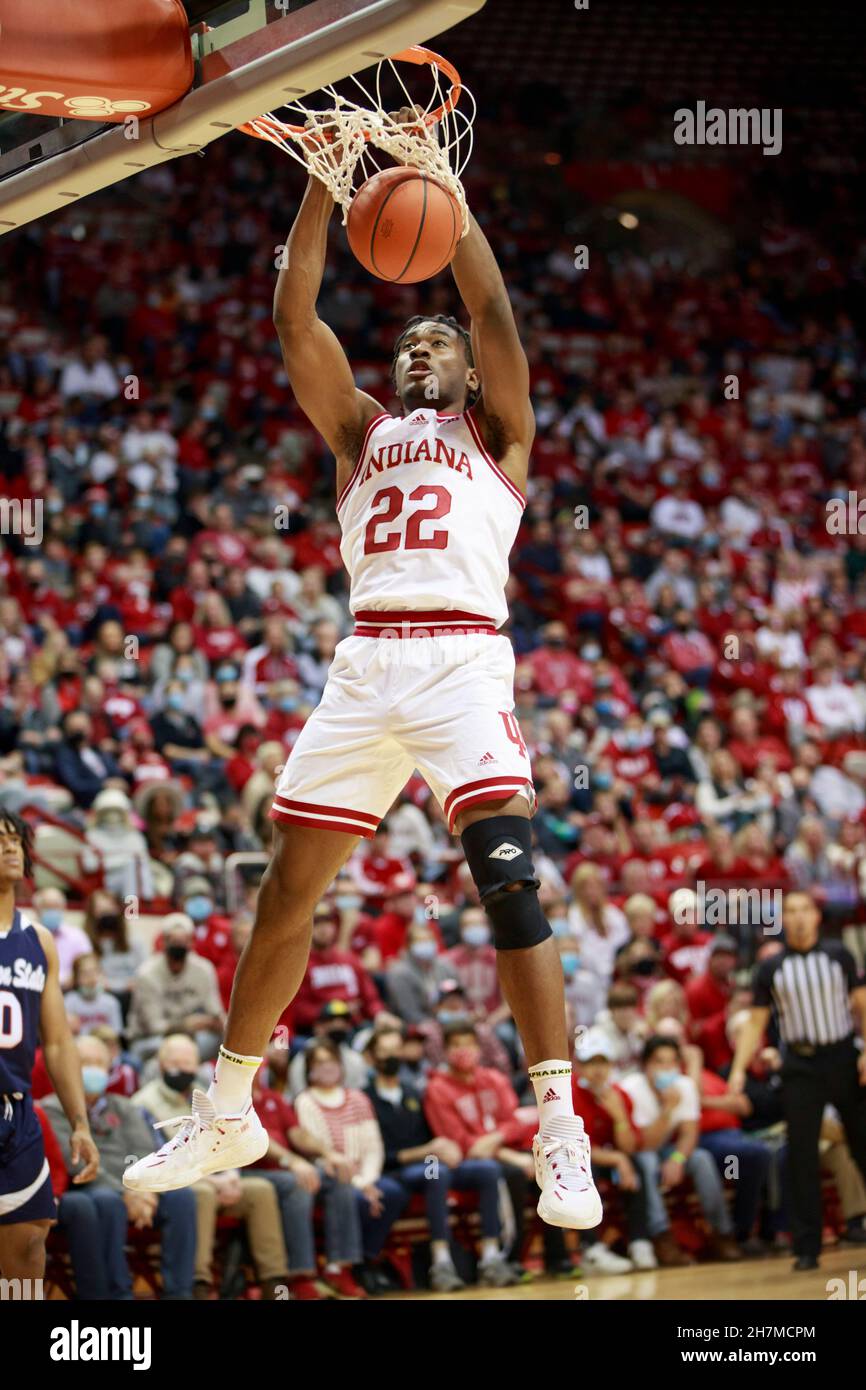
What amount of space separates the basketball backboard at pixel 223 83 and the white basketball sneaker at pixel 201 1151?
109 inches

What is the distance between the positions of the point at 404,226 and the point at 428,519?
0.80m

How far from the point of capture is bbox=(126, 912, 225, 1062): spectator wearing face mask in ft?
28.4

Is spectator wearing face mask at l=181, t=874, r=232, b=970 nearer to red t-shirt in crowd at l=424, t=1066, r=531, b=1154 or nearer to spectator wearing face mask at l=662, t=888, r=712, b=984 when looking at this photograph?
red t-shirt in crowd at l=424, t=1066, r=531, b=1154

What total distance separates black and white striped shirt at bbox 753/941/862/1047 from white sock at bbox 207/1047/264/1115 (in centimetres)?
463

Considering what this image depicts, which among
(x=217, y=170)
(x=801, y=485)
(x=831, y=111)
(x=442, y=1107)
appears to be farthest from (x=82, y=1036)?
(x=831, y=111)

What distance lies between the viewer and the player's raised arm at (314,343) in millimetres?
5141

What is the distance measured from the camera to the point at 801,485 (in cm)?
1705

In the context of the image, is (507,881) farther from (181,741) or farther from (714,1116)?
(181,741)

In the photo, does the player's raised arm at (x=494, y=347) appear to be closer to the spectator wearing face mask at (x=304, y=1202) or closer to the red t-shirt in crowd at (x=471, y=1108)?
the spectator wearing face mask at (x=304, y=1202)

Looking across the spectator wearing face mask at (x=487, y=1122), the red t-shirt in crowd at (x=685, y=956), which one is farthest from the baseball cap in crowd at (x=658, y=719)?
the spectator wearing face mask at (x=487, y=1122)

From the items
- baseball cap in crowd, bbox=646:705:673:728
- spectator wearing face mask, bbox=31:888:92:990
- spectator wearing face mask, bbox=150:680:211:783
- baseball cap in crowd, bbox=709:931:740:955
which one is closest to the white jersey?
spectator wearing face mask, bbox=31:888:92:990

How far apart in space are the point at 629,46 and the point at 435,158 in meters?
15.2

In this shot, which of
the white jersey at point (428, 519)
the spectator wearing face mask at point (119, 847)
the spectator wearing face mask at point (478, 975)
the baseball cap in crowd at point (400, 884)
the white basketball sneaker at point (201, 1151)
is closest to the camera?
the white jersey at point (428, 519)

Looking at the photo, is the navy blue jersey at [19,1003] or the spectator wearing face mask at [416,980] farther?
the spectator wearing face mask at [416,980]
